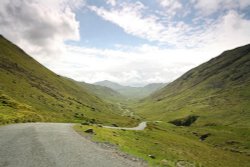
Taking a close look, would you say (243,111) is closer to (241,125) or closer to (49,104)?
(241,125)

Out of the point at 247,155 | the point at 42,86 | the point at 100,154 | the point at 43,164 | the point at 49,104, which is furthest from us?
the point at 42,86

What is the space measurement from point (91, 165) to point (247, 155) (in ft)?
319

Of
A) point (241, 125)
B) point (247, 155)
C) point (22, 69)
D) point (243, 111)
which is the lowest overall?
point (247, 155)

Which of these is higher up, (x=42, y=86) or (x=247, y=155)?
(x=42, y=86)

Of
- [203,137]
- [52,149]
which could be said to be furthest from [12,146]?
[203,137]

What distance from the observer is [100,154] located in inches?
1066

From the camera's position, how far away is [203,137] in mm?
139750

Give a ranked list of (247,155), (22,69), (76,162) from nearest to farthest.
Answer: (76,162)
(247,155)
(22,69)

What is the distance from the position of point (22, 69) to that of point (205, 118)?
142701mm

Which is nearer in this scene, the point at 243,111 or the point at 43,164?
the point at 43,164

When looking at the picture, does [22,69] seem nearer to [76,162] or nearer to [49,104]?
[49,104]

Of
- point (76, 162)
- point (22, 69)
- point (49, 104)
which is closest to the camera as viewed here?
point (76, 162)

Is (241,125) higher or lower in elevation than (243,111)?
lower

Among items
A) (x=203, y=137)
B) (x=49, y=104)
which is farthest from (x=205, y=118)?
(x=49, y=104)
